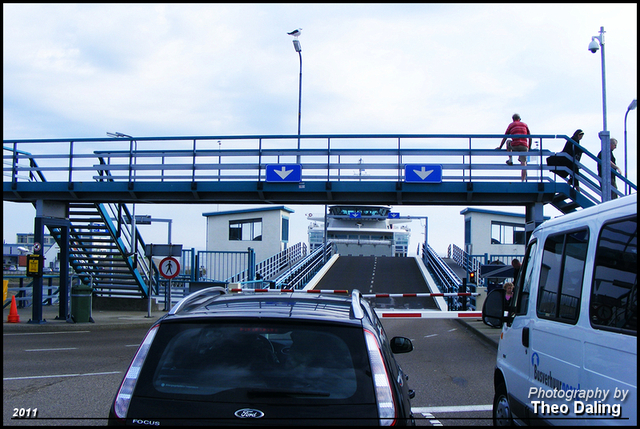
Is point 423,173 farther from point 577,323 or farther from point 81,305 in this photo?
point 577,323

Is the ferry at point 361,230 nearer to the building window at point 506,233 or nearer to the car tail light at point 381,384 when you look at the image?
the building window at point 506,233

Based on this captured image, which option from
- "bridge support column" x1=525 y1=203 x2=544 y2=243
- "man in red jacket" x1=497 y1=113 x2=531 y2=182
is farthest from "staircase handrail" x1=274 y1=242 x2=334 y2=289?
"man in red jacket" x1=497 y1=113 x2=531 y2=182

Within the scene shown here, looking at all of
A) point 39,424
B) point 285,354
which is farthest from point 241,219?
point 285,354

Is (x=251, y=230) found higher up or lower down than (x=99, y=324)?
higher up

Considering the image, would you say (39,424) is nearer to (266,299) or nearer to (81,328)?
(266,299)

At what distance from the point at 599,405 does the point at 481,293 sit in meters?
14.9

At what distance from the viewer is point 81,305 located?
15.0 metres

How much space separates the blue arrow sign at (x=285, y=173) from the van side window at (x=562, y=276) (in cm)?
998

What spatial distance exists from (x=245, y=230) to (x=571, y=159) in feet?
104

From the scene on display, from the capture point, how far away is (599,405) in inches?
119

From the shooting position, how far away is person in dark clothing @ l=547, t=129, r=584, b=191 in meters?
12.7

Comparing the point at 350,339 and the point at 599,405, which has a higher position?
the point at 350,339

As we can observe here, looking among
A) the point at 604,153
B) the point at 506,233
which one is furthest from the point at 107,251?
the point at 506,233

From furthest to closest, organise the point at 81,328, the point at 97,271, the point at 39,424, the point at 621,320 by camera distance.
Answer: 1. the point at 97,271
2. the point at 81,328
3. the point at 39,424
4. the point at 621,320
